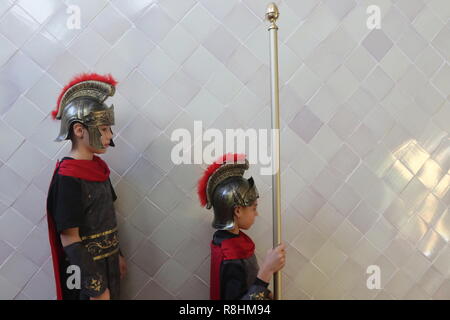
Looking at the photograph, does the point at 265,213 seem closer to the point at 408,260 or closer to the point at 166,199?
the point at 166,199

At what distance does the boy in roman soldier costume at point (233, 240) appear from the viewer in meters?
1.20

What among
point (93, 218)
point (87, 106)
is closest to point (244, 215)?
point (93, 218)

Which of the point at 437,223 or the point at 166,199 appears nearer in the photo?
the point at 166,199

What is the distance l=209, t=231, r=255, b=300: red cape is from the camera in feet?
4.05

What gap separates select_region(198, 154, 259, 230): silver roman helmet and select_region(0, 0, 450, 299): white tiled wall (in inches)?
9.4

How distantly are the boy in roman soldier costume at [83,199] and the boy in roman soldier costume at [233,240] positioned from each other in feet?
1.03

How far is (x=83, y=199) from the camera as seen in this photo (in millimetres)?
1183

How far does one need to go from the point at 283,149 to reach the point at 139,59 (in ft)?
2.06

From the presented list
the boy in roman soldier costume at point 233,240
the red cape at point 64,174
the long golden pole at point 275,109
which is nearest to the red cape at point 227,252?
the boy in roman soldier costume at point 233,240

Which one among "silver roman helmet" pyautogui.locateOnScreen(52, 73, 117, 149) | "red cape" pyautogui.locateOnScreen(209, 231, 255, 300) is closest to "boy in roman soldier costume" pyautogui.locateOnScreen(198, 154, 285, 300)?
"red cape" pyautogui.locateOnScreen(209, 231, 255, 300)

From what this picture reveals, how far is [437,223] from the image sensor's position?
5.60ft

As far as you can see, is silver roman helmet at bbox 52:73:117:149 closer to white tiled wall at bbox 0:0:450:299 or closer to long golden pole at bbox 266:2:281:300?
white tiled wall at bbox 0:0:450:299
